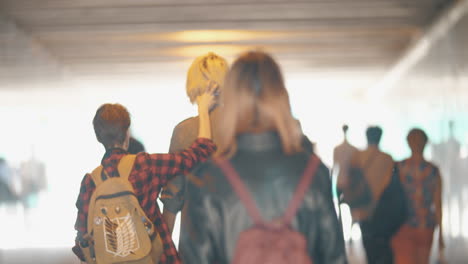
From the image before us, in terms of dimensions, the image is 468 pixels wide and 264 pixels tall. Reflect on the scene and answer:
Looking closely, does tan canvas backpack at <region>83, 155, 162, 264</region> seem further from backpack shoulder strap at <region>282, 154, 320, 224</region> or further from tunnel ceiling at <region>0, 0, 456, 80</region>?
tunnel ceiling at <region>0, 0, 456, 80</region>

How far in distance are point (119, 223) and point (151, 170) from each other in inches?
11.7

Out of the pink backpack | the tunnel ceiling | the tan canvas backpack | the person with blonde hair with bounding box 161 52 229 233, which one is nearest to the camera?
the pink backpack

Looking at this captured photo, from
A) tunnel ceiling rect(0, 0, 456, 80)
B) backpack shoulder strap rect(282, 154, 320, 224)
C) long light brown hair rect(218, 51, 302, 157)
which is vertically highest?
tunnel ceiling rect(0, 0, 456, 80)

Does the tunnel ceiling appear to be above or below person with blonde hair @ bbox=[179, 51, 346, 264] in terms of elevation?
above

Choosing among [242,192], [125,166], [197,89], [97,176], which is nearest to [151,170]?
[125,166]

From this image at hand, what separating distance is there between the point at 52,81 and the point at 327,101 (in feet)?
40.3

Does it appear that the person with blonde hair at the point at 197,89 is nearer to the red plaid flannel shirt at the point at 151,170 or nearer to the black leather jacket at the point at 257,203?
the red plaid flannel shirt at the point at 151,170

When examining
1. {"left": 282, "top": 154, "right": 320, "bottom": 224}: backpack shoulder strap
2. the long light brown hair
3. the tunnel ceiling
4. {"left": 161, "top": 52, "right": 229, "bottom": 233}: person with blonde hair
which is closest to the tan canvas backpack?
{"left": 161, "top": 52, "right": 229, "bottom": 233}: person with blonde hair

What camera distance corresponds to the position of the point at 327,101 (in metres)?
25.5

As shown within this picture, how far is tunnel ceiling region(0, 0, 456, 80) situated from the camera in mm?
10938

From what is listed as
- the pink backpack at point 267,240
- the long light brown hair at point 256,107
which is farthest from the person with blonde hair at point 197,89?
the pink backpack at point 267,240

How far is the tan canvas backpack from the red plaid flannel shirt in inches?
1.7

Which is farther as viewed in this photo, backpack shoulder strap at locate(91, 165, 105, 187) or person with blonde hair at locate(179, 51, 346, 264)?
backpack shoulder strap at locate(91, 165, 105, 187)

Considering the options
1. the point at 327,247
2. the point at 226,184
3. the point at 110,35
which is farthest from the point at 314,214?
the point at 110,35
